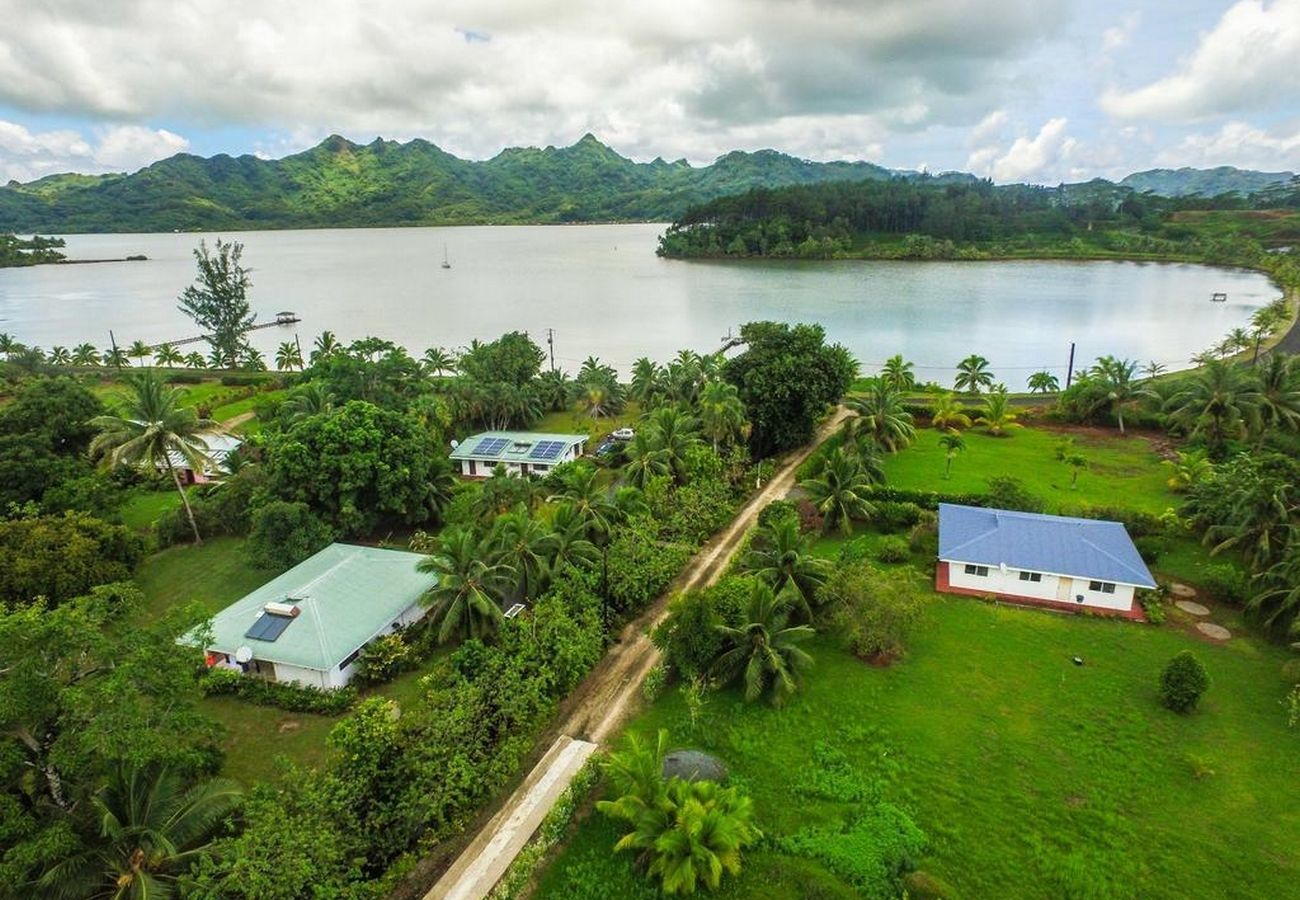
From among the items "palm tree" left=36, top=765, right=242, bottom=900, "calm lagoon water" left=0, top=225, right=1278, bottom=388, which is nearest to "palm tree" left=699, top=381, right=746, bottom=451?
"palm tree" left=36, top=765, right=242, bottom=900

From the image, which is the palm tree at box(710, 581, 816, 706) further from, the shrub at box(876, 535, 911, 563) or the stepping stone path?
the stepping stone path

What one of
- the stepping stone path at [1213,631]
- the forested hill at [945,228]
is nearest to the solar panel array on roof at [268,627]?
the stepping stone path at [1213,631]

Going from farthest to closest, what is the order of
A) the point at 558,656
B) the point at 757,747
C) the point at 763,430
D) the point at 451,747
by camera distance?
the point at 763,430, the point at 558,656, the point at 757,747, the point at 451,747

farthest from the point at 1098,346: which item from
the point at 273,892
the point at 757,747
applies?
the point at 273,892

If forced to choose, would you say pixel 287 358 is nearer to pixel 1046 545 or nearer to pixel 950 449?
pixel 950 449

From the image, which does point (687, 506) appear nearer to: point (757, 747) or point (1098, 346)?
point (757, 747)

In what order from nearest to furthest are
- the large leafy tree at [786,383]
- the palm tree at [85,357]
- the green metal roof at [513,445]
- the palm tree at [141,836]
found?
the palm tree at [141,836] → the large leafy tree at [786,383] → the green metal roof at [513,445] → the palm tree at [85,357]

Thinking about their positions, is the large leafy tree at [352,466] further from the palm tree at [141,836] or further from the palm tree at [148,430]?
the palm tree at [141,836]
